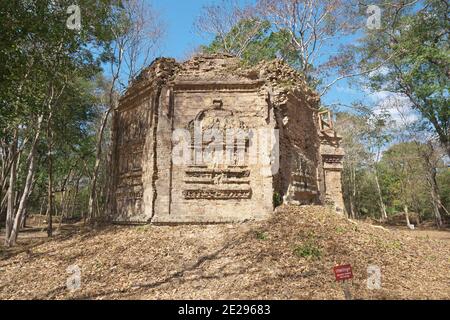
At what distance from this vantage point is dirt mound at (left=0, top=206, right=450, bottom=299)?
690 cm

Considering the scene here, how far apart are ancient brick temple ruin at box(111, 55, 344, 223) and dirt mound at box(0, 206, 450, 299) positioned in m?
0.87

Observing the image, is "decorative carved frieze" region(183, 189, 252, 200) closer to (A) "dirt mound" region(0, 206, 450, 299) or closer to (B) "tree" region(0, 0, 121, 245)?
(A) "dirt mound" region(0, 206, 450, 299)

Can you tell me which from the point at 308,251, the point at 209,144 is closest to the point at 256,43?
the point at 209,144

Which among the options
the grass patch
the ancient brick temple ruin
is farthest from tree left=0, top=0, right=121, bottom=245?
the grass patch

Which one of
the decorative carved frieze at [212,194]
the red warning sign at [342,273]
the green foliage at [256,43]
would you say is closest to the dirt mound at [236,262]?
the decorative carved frieze at [212,194]

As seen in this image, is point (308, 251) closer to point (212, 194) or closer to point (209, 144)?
point (212, 194)

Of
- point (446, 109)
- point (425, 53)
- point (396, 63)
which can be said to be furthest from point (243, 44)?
point (446, 109)

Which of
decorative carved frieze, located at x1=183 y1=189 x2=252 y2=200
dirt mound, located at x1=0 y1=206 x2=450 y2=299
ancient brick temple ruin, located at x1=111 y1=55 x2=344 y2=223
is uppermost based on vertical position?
ancient brick temple ruin, located at x1=111 y1=55 x2=344 y2=223

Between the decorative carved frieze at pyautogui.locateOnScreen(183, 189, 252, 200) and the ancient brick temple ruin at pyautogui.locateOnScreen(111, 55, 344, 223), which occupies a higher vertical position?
the ancient brick temple ruin at pyautogui.locateOnScreen(111, 55, 344, 223)

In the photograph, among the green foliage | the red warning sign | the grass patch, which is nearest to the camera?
the red warning sign

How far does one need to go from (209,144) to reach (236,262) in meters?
5.13

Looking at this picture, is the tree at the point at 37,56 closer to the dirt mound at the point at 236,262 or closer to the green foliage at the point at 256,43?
the dirt mound at the point at 236,262

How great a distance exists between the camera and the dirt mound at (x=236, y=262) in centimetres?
690

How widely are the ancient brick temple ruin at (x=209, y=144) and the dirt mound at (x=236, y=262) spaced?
869 millimetres
